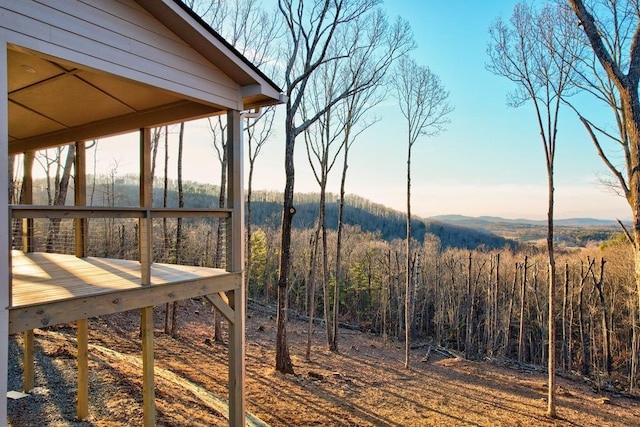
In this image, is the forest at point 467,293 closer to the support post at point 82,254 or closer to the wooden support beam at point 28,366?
the support post at point 82,254

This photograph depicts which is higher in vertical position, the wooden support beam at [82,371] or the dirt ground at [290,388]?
the wooden support beam at [82,371]

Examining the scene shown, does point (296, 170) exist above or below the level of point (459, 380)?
above

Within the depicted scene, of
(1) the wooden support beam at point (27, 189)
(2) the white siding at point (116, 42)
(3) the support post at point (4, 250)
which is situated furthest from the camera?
(1) the wooden support beam at point (27, 189)

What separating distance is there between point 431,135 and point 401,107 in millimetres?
1347

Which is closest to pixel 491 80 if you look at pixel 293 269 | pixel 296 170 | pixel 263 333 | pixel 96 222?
pixel 296 170

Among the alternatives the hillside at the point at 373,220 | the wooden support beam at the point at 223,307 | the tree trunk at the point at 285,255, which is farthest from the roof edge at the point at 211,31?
the hillside at the point at 373,220

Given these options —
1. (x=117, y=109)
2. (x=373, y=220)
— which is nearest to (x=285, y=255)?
(x=117, y=109)

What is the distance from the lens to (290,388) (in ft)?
26.4

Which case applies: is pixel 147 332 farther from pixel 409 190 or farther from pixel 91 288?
pixel 409 190

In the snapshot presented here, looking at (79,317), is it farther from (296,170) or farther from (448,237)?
(448,237)

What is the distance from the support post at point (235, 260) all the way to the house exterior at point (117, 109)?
0.01 metres

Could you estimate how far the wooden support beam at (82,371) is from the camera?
4.29 metres

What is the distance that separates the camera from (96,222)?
17172 mm

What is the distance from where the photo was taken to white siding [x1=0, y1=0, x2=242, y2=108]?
103 inches
